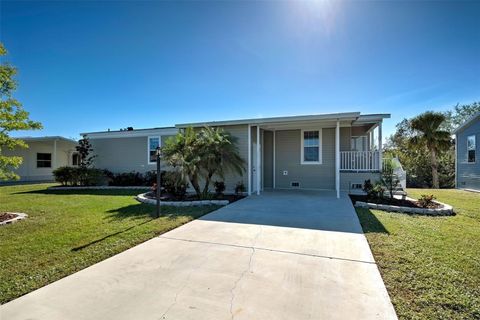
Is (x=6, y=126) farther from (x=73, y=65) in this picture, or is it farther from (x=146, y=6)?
(x=146, y=6)

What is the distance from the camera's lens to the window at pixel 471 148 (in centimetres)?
1278

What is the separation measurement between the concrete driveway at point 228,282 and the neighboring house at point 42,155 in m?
18.2

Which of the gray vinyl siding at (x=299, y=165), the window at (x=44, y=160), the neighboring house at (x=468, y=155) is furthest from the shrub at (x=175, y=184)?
the window at (x=44, y=160)

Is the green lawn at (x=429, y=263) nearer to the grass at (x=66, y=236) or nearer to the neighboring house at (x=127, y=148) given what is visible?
the grass at (x=66, y=236)

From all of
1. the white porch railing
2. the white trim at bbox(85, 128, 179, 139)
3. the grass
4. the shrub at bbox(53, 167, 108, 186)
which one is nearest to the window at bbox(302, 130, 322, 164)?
the white porch railing

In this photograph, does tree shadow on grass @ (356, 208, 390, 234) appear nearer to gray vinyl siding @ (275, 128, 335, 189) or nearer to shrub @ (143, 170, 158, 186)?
gray vinyl siding @ (275, 128, 335, 189)

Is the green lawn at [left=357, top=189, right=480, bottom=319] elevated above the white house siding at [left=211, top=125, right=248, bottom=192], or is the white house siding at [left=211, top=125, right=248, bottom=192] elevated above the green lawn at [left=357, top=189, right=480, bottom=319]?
the white house siding at [left=211, top=125, right=248, bottom=192]

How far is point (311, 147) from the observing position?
1083 cm

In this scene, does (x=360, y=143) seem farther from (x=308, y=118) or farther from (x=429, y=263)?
(x=429, y=263)

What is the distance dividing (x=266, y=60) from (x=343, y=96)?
415 centimetres

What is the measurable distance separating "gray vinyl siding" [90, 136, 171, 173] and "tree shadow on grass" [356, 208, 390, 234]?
10.9 metres

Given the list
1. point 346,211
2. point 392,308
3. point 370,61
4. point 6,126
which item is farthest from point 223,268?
point 370,61

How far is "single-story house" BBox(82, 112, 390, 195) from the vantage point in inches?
359

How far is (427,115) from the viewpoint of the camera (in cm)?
1536
